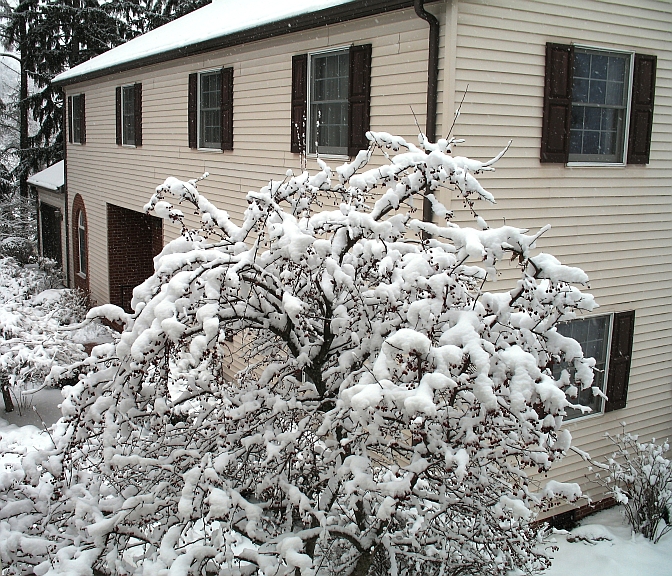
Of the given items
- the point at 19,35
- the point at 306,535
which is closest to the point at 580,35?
the point at 306,535

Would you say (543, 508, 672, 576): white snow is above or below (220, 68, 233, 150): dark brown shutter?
below

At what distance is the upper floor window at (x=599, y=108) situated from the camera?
752 centimetres

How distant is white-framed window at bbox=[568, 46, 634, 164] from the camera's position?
7.94 metres

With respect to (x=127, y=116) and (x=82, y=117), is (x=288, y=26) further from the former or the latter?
(x=82, y=117)

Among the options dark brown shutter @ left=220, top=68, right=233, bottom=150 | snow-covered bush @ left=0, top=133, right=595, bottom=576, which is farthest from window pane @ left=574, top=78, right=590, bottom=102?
dark brown shutter @ left=220, top=68, right=233, bottom=150

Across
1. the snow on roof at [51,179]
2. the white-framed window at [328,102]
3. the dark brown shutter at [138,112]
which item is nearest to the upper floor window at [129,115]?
the dark brown shutter at [138,112]

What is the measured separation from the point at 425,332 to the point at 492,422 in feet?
2.35

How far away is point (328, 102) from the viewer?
8.61m

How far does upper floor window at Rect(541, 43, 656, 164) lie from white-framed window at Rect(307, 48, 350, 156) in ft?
8.18

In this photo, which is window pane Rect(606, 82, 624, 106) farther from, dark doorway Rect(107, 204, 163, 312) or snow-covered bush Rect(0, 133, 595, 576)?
dark doorway Rect(107, 204, 163, 312)

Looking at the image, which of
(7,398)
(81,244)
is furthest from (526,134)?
(81,244)

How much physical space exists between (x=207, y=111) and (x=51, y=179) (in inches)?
551

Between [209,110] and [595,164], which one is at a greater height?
[209,110]

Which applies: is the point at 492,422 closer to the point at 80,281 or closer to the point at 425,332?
the point at 425,332
